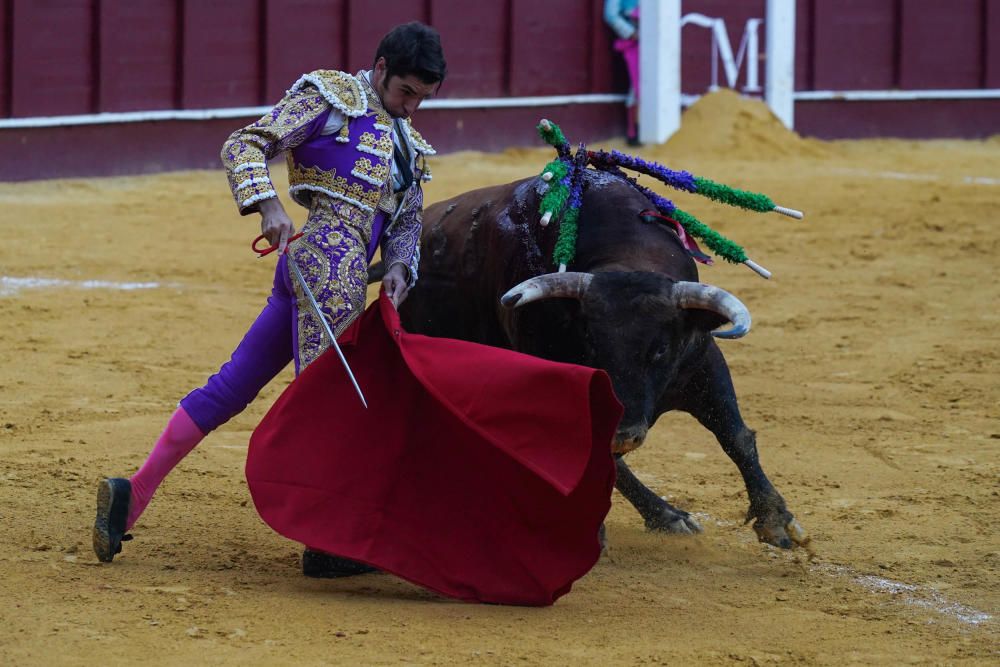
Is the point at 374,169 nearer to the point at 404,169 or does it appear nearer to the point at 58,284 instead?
the point at 404,169

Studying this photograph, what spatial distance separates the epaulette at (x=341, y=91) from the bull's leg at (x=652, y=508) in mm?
1055

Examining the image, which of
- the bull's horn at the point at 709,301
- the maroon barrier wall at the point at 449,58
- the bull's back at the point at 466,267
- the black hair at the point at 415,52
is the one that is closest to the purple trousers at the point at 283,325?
the black hair at the point at 415,52

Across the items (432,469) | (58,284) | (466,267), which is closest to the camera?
(432,469)

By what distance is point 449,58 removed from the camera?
426 inches

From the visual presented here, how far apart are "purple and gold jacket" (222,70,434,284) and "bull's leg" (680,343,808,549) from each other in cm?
91

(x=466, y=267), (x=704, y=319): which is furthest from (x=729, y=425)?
(x=466, y=267)

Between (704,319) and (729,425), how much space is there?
402mm

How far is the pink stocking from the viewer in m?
3.01

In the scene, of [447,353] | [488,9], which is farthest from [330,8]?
[447,353]

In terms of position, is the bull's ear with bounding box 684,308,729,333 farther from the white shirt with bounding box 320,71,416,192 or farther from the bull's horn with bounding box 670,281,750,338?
the white shirt with bounding box 320,71,416,192

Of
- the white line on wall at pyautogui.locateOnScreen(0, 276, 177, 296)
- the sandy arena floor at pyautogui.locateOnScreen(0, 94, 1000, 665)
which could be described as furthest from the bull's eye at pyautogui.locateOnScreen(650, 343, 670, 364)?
the white line on wall at pyautogui.locateOnScreen(0, 276, 177, 296)

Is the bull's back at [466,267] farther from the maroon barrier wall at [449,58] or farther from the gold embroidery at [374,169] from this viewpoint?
the maroon barrier wall at [449,58]

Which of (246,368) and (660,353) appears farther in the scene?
(660,353)

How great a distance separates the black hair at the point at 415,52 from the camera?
9.50 ft
